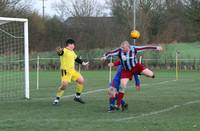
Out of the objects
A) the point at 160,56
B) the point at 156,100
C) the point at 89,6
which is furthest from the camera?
the point at 89,6

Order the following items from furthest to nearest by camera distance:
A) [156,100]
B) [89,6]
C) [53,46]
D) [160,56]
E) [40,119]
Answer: [89,6]
[53,46]
[160,56]
[156,100]
[40,119]

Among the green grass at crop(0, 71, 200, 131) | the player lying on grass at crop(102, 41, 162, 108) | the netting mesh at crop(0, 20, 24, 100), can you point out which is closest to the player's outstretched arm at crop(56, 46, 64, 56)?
the green grass at crop(0, 71, 200, 131)

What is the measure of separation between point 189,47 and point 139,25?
5.46 meters

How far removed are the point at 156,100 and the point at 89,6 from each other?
46.9 m

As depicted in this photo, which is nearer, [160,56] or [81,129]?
[81,129]

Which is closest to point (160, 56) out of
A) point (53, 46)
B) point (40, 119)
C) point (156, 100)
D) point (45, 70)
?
point (45, 70)

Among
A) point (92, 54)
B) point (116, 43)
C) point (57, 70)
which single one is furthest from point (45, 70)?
point (116, 43)

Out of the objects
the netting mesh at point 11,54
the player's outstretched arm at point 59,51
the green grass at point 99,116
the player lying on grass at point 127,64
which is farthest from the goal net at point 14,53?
the player lying on grass at point 127,64

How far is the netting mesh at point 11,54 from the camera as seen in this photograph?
21359 millimetres

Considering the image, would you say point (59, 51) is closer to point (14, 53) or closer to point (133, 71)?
point (133, 71)

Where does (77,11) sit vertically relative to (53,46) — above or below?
above

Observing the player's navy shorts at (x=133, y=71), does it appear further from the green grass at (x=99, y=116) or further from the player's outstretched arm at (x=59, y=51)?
the player's outstretched arm at (x=59, y=51)

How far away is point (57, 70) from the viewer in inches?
1892

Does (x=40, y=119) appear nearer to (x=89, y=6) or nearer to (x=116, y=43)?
(x=116, y=43)
